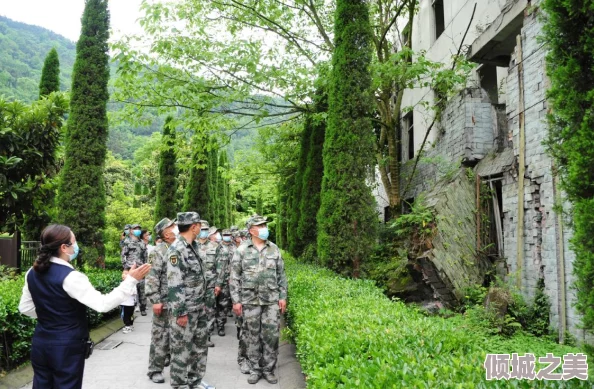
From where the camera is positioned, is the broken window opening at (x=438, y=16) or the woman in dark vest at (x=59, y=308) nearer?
the woman in dark vest at (x=59, y=308)

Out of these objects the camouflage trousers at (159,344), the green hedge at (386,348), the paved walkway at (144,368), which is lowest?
the paved walkway at (144,368)

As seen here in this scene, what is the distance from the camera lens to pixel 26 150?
375 inches

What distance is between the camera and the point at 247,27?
1390cm

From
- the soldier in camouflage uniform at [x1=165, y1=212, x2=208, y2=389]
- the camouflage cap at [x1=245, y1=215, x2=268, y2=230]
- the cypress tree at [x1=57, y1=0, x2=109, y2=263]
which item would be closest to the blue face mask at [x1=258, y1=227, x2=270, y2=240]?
the camouflage cap at [x1=245, y1=215, x2=268, y2=230]

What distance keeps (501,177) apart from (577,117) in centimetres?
600

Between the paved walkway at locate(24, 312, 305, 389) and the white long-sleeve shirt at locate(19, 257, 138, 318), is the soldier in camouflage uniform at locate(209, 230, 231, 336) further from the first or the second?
the white long-sleeve shirt at locate(19, 257, 138, 318)

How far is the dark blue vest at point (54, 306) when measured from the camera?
3.54 m

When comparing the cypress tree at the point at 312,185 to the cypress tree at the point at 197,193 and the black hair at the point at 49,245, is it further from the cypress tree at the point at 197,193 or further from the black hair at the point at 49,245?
the black hair at the point at 49,245

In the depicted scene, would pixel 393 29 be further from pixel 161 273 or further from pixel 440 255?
pixel 161 273

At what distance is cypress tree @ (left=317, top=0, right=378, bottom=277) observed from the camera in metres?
9.96

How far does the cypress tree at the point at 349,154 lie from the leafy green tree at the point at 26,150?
6182 millimetres

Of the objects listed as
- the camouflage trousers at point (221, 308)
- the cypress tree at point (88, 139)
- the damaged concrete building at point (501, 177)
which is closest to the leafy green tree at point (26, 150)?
the cypress tree at point (88, 139)

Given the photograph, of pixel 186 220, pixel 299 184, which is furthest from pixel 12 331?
pixel 299 184

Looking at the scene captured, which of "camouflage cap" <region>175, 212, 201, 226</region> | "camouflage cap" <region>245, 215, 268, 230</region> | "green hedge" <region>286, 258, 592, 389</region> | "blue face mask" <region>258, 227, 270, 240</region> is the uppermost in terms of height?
"camouflage cap" <region>175, 212, 201, 226</region>
